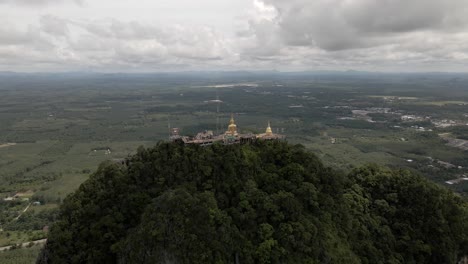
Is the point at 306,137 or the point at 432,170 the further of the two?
the point at 306,137

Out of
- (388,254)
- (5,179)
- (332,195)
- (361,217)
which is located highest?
(332,195)

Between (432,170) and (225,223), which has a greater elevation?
(225,223)

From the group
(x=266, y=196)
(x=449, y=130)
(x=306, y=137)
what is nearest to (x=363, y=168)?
(x=266, y=196)

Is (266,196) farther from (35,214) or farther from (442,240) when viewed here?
(35,214)

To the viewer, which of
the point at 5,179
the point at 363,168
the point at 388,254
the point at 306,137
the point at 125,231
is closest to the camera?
the point at 125,231

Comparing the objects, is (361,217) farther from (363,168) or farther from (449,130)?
(449,130)

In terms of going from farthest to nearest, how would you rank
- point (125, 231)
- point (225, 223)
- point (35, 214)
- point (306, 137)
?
point (306, 137) < point (35, 214) < point (125, 231) < point (225, 223)
